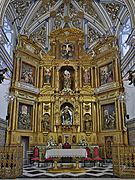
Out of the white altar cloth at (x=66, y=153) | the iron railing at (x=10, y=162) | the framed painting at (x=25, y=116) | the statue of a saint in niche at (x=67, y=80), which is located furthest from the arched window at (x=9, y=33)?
the iron railing at (x=10, y=162)

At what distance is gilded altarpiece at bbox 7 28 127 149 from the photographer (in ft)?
44.9

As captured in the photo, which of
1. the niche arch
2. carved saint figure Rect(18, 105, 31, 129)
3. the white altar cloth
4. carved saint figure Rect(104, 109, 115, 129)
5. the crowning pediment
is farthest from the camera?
the crowning pediment

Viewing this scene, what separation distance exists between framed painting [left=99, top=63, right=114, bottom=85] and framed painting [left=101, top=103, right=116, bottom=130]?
1782 mm

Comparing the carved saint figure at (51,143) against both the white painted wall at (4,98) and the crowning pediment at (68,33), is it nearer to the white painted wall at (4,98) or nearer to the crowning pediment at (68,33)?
the white painted wall at (4,98)

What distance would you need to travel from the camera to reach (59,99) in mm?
14789

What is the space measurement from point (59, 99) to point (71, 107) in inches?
41.5

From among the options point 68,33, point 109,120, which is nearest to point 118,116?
point 109,120

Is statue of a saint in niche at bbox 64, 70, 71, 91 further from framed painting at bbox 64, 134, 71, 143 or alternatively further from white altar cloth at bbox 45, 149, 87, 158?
white altar cloth at bbox 45, 149, 87, 158

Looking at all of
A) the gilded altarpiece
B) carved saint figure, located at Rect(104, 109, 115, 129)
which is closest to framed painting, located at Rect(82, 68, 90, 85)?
the gilded altarpiece

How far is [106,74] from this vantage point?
14.9 metres

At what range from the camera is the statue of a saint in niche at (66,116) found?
14247mm

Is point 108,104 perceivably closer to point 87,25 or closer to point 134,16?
point 134,16

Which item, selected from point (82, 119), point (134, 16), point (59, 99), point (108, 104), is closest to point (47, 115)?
point (59, 99)

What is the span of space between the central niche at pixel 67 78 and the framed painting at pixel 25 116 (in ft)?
9.45
